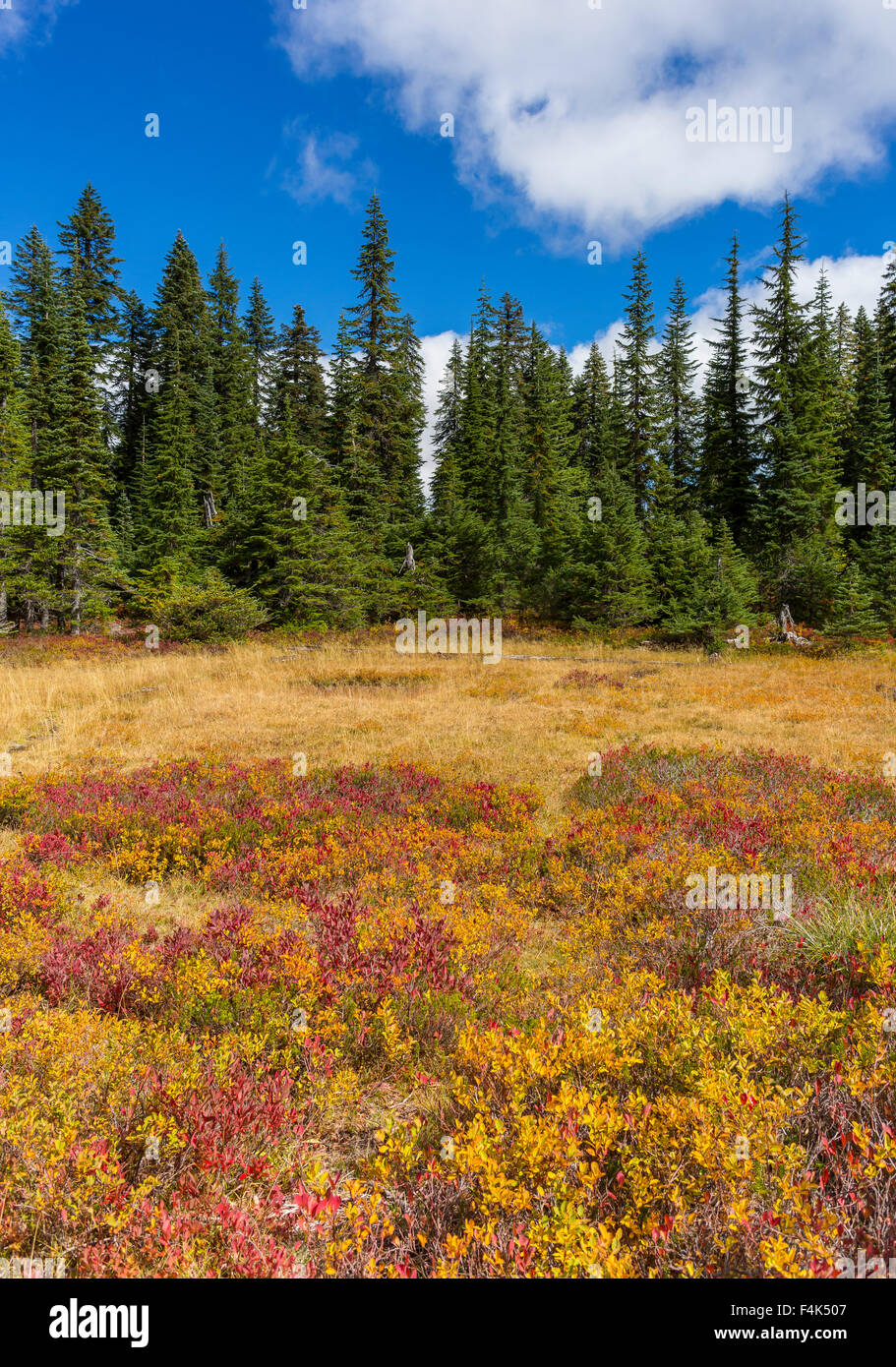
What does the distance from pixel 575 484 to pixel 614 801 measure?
34.2 meters

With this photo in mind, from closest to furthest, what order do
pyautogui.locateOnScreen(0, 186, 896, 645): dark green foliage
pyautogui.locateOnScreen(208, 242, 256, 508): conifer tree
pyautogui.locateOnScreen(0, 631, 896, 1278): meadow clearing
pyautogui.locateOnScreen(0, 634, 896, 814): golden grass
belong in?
pyautogui.locateOnScreen(0, 631, 896, 1278): meadow clearing, pyautogui.locateOnScreen(0, 634, 896, 814): golden grass, pyautogui.locateOnScreen(0, 186, 896, 645): dark green foliage, pyautogui.locateOnScreen(208, 242, 256, 508): conifer tree

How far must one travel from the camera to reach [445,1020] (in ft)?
12.3

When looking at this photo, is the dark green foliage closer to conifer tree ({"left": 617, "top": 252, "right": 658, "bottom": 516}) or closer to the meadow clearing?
conifer tree ({"left": 617, "top": 252, "right": 658, "bottom": 516})

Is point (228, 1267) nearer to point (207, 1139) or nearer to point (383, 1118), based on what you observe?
point (207, 1139)

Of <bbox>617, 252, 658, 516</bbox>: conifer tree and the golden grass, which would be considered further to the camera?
<bbox>617, 252, 658, 516</bbox>: conifer tree

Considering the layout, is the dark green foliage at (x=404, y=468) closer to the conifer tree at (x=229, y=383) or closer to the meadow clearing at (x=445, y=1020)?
the conifer tree at (x=229, y=383)

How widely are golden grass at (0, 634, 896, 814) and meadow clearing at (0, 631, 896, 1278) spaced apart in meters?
1.14

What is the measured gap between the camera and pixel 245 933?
4449 millimetres

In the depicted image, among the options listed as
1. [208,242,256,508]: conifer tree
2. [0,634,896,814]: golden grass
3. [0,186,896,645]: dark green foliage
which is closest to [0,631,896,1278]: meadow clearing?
[0,634,896,814]: golden grass

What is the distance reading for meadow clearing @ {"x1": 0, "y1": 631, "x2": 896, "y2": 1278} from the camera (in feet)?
7.55

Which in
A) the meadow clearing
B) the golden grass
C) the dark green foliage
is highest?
the dark green foliage

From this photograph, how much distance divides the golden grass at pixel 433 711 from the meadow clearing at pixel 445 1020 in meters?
1.14

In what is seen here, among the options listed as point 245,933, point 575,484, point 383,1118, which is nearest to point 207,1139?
point 383,1118

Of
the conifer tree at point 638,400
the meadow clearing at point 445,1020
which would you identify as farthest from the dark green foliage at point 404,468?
the meadow clearing at point 445,1020
